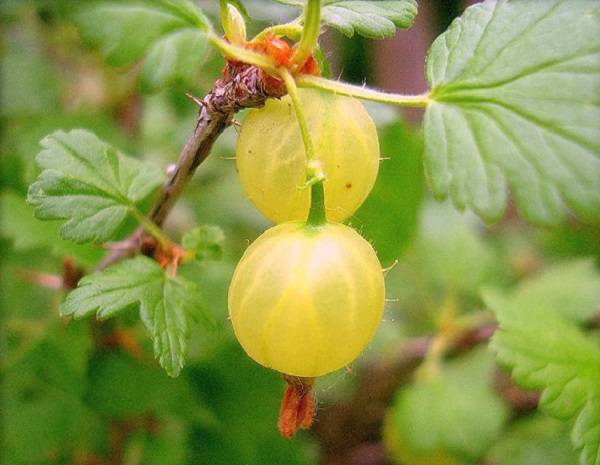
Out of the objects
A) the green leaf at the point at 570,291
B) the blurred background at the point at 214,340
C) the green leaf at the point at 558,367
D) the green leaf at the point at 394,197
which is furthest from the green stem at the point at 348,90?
the green leaf at the point at 570,291

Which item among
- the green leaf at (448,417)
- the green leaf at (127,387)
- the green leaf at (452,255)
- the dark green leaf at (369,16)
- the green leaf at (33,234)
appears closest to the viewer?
the dark green leaf at (369,16)

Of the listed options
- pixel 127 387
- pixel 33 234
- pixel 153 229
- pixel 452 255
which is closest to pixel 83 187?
pixel 153 229

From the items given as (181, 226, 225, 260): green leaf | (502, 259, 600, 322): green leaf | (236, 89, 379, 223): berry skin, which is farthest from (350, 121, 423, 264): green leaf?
(236, 89, 379, 223): berry skin

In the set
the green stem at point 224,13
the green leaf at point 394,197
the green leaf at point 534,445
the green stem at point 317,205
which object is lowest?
the green leaf at point 534,445

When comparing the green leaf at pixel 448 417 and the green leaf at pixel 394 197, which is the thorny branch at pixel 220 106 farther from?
the green leaf at pixel 448 417

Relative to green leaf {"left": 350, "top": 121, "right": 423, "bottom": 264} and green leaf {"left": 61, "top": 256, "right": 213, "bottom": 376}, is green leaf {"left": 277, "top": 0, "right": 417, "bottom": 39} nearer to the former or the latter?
green leaf {"left": 61, "top": 256, "right": 213, "bottom": 376}

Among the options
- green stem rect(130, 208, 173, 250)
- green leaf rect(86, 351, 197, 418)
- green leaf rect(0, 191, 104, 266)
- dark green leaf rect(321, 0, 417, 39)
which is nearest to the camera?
dark green leaf rect(321, 0, 417, 39)

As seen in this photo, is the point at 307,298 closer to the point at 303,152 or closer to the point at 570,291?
the point at 303,152
